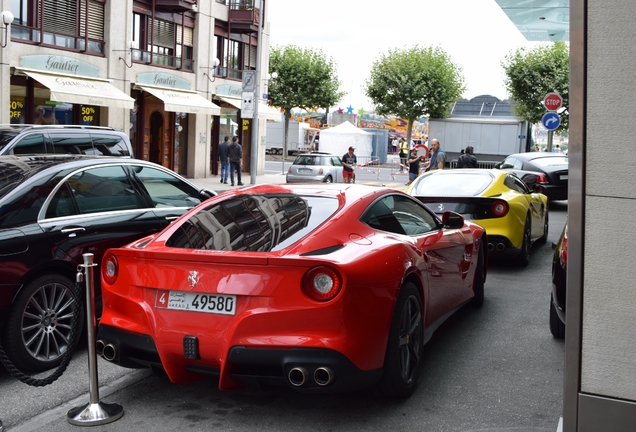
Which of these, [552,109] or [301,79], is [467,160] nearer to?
[552,109]

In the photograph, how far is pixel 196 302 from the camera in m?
4.41

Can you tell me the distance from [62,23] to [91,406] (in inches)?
916

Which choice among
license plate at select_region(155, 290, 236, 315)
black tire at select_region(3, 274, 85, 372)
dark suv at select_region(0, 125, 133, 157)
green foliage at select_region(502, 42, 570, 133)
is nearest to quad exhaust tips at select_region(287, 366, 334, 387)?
license plate at select_region(155, 290, 236, 315)

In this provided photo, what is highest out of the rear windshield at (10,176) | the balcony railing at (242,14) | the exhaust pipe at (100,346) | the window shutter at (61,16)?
the balcony railing at (242,14)

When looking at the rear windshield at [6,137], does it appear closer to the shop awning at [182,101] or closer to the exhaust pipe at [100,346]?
the exhaust pipe at [100,346]

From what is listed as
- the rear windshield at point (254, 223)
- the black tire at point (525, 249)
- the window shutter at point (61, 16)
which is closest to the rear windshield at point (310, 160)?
the window shutter at point (61, 16)

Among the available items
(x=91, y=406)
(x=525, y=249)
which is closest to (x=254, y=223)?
(x=91, y=406)

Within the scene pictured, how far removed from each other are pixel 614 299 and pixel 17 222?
4.19 m

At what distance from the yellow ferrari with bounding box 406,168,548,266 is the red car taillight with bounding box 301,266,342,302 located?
5.54 metres

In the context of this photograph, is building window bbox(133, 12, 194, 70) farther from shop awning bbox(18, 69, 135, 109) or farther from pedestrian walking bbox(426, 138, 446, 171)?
pedestrian walking bbox(426, 138, 446, 171)

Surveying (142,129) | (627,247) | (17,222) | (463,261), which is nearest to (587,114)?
(627,247)

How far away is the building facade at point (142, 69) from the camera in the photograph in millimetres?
24031

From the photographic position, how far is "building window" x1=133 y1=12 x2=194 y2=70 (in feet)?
96.6

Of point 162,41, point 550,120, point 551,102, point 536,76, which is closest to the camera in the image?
point 551,102
